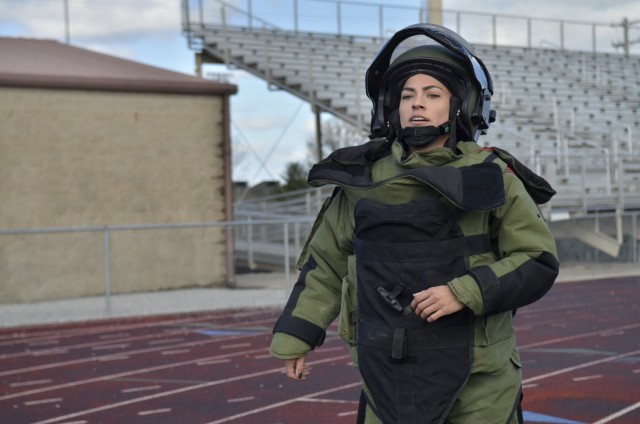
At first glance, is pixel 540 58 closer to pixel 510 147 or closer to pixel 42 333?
pixel 510 147

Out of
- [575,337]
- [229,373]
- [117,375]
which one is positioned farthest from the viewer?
[575,337]

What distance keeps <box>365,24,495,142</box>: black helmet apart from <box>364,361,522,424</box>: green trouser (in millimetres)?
826

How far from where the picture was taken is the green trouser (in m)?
3.25

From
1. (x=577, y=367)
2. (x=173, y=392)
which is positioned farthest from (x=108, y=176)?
(x=577, y=367)

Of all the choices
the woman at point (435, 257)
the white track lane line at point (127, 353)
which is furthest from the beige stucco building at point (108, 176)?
the woman at point (435, 257)

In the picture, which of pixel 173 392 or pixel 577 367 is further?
pixel 577 367

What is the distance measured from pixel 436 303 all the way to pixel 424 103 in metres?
0.72

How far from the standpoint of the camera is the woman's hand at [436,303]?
3.13 metres

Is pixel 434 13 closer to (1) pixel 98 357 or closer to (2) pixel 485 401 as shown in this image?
(1) pixel 98 357

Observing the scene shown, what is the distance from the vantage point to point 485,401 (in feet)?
10.7

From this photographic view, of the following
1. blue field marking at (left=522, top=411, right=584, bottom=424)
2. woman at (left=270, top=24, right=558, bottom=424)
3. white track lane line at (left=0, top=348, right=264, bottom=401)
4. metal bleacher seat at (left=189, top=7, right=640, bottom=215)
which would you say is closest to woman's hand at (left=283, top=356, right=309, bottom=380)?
woman at (left=270, top=24, right=558, bottom=424)

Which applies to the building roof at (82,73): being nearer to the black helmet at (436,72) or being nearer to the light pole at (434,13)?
the light pole at (434,13)

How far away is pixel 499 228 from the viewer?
3.34 meters

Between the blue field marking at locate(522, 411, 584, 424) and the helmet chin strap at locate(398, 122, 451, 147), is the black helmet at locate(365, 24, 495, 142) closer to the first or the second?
the helmet chin strap at locate(398, 122, 451, 147)
